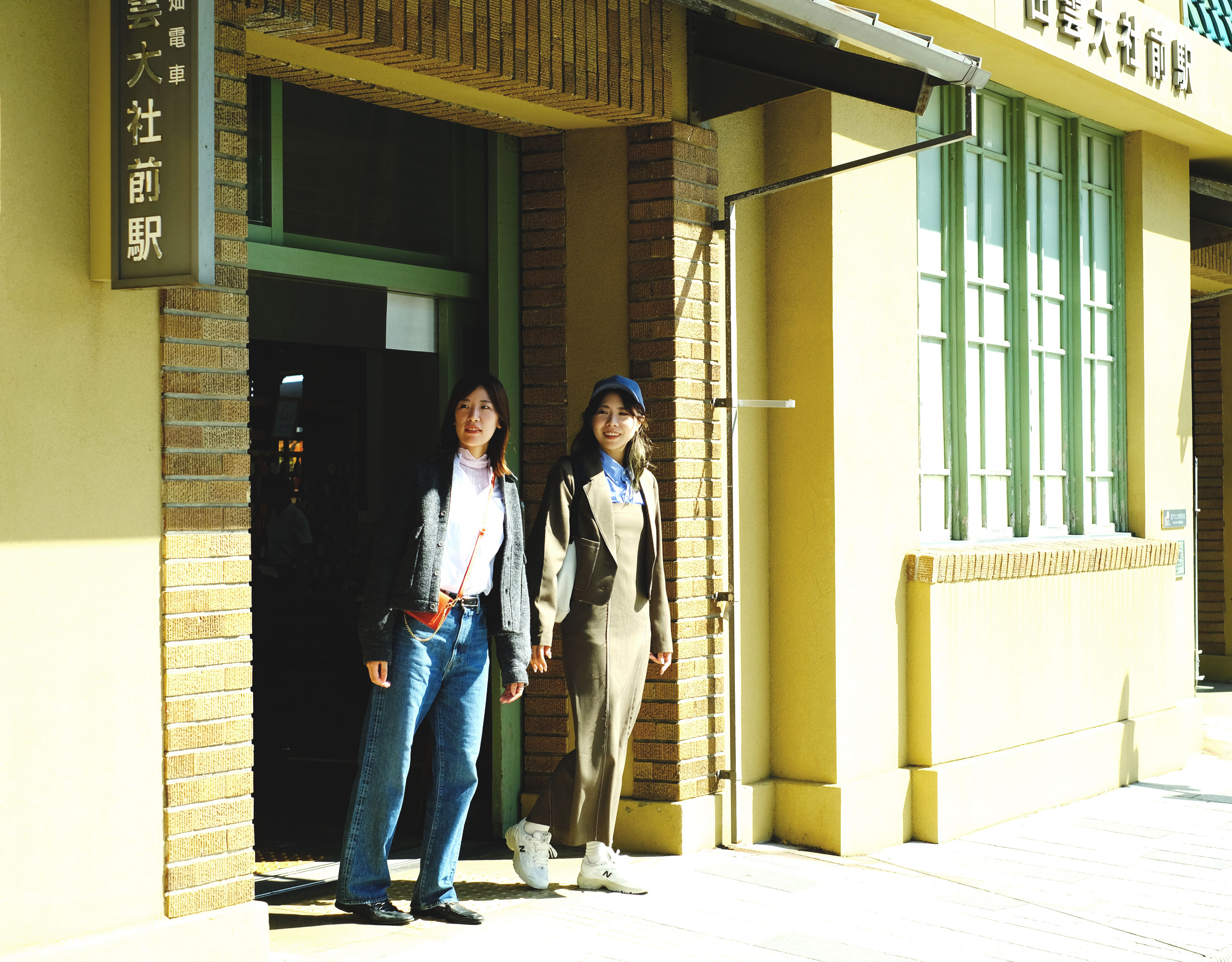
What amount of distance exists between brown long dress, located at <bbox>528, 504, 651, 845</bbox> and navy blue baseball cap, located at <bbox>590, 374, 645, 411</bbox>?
1.43ft

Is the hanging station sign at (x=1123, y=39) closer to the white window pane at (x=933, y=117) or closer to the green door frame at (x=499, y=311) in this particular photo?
the white window pane at (x=933, y=117)

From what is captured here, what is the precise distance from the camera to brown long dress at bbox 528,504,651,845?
528 centimetres

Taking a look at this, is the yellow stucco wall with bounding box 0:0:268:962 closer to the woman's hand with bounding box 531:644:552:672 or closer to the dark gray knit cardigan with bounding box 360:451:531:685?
the dark gray knit cardigan with bounding box 360:451:531:685

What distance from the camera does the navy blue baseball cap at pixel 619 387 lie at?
5348 millimetres

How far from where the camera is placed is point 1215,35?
377 inches

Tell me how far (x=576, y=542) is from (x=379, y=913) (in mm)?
1505

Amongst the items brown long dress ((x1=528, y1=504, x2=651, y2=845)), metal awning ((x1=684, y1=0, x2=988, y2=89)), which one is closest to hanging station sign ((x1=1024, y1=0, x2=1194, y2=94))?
metal awning ((x1=684, y1=0, x2=988, y2=89))

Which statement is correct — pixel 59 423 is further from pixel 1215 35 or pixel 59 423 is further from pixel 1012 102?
pixel 1215 35

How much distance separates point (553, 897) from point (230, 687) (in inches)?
65.5

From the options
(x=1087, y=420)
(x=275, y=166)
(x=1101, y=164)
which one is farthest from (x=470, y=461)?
(x=1101, y=164)

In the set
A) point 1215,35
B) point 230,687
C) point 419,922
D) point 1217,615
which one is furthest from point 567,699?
point 1217,615

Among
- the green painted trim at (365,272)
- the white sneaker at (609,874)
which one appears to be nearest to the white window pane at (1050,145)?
the green painted trim at (365,272)

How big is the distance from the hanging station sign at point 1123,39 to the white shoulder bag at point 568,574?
12.1 ft

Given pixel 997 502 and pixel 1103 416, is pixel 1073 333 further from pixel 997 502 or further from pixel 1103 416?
pixel 997 502
